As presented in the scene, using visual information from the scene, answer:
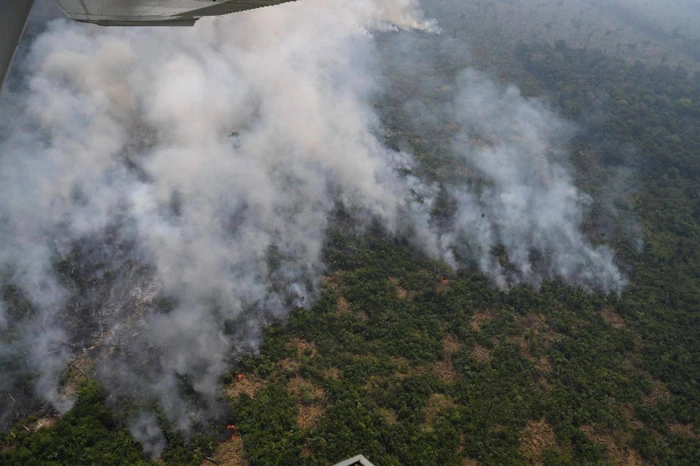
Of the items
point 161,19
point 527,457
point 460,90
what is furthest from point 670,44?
point 161,19

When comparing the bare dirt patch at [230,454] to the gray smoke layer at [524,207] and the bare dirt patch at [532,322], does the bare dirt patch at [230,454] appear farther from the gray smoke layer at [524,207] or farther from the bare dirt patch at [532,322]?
the gray smoke layer at [524,207]

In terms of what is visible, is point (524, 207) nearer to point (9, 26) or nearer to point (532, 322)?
point (532, 322)

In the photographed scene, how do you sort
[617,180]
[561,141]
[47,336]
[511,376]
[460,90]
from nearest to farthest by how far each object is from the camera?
[47,336] < [511,376] < [617,180] < [561,141] < [460,90]

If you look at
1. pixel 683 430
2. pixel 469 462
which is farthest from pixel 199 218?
pixel 683 430

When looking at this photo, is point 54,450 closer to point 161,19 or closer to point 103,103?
point 161,19

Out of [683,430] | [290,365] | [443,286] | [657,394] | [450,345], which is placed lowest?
[290,365]

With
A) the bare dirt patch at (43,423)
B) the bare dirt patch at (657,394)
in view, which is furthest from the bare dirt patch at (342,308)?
the bare dirt patch at (657,394)
